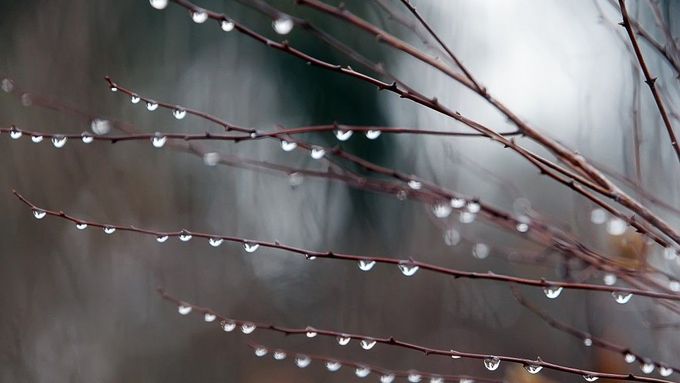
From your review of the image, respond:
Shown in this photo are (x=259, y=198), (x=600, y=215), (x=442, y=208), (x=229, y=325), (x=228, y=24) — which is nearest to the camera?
(x=228, y=24)

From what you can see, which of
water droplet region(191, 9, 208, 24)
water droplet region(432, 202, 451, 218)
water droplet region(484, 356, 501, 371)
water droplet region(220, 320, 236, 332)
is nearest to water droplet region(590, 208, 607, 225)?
water droplet region(432, 202, 451, 218)

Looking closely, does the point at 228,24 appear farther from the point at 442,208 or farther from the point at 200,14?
the point at 442,208

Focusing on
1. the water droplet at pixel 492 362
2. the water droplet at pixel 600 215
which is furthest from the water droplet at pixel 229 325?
the water droplet at pixel 600 215

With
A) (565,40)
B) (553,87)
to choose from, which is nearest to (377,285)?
(553,87)

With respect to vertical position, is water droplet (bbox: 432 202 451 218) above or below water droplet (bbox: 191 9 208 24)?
below

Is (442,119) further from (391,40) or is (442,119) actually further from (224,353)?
(391,40)

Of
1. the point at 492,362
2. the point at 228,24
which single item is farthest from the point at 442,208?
the point at 228,24

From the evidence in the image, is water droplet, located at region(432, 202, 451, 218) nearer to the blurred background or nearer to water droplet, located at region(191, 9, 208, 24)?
water droplet, located at region(191, 9, 208, 24)

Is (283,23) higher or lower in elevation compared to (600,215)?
lower

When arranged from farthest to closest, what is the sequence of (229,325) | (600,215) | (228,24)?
(600,215) → (229,325) → (228,24)

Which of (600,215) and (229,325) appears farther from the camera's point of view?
(600,215)
